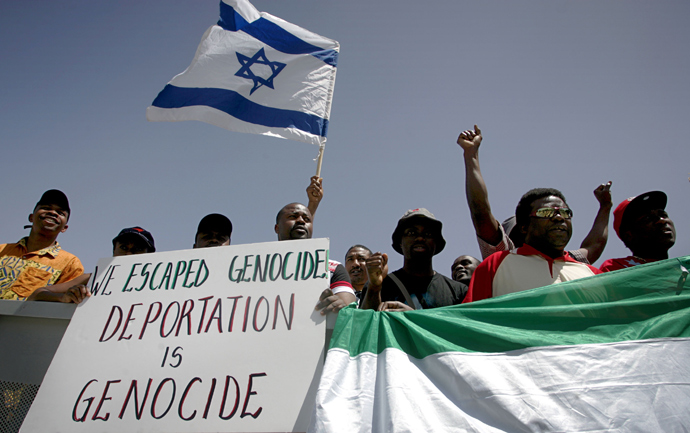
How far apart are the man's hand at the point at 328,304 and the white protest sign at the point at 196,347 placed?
37 millimetres

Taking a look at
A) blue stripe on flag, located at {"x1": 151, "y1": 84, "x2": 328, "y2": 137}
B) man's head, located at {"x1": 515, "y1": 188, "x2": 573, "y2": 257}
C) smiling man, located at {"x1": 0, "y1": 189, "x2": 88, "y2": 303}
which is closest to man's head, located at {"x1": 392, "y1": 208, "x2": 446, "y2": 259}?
man's head, located at {"x1": 515, "y1": 188, "x2": 573, "y2": 257}

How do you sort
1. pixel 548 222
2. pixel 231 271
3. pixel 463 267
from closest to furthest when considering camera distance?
pixel 231 271 < pixel 548 222 < pixel 463 267

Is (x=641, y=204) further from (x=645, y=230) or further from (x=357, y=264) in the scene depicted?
(x=357, y=264)

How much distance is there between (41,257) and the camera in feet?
12.3

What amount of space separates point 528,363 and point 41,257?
12.7 feet

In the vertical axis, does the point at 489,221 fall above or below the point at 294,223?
below

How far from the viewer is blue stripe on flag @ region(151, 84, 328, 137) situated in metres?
4.75

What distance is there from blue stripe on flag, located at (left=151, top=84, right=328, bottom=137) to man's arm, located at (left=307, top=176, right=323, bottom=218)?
58cm

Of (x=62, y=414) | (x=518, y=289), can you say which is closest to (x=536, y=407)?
(x=518, y=289)

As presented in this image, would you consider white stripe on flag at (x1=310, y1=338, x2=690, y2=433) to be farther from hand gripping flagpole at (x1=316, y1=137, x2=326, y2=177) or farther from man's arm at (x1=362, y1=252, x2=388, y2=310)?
hand gripping flagpole at (x1=316, y1=137, x2=326, y2=177)

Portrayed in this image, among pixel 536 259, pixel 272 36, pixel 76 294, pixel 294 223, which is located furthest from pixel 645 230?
pixel 272 36

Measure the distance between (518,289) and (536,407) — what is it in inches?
37.0

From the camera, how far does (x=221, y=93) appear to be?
493 centimetres

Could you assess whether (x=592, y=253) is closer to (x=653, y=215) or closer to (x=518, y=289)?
(x=653, y=215)
